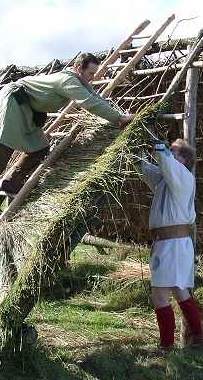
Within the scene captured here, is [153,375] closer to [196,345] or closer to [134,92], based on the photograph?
[196,345]

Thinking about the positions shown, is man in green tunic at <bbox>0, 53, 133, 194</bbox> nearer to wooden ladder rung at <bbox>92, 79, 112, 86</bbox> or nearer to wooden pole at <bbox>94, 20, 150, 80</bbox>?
wooden ladder rung at <bbox>92, 79, 112, 86</bbox>

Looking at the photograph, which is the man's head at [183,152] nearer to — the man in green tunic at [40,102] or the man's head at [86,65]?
the man in green tunic at [40,102]

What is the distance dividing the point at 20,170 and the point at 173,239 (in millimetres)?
1404

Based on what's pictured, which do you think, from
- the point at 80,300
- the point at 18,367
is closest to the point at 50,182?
the point at 18,367

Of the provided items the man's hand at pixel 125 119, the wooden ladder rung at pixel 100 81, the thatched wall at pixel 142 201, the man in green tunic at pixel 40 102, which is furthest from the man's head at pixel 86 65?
the thatched wall at pixel 142 201

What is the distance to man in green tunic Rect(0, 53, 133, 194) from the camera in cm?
522

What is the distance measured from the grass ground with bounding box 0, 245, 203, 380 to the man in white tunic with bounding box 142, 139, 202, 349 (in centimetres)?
33

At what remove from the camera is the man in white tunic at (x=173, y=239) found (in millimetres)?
5449

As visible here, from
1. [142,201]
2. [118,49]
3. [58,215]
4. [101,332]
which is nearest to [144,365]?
[101,332]

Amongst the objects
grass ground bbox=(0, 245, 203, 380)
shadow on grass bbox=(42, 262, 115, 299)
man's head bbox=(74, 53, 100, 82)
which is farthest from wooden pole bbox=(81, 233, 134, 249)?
man's head bbox=(74, 53, 100, 82)

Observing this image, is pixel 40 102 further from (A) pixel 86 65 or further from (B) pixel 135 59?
(B) pixel 135 59

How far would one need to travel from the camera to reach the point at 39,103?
540 centimetres

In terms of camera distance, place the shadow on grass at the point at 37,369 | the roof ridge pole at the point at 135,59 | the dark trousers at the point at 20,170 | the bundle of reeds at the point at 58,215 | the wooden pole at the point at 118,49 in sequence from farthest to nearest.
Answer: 1. the wooden pole at the point at 118,49
2. the roof ridge pole at the point at 135,59
3. the dark trousers at the point at 20,170
4. the shadow on grass at the point at 37,369
5. the bundle of reeds at the point at 58,215

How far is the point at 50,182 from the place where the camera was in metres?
5.57
